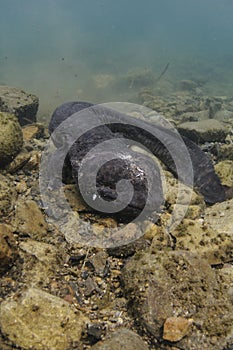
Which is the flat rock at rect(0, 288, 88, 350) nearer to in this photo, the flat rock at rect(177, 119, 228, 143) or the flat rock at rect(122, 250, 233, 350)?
the flat rock at rect(122, 250, 233, 350)

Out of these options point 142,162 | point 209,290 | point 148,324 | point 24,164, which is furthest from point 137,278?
point 24,164

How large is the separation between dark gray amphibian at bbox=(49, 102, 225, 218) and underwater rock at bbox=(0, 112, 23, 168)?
0.90 meters

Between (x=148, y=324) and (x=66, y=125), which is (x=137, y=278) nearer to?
(x=148, y=324)

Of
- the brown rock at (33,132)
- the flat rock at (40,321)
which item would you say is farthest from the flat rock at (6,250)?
the brown rock at (33,132)

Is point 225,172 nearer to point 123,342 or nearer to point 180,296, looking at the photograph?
point 180,296

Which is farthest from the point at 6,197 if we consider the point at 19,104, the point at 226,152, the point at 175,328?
the point at 19,104

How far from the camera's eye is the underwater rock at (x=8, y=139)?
610 centimetres

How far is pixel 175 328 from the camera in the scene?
343 centimetres

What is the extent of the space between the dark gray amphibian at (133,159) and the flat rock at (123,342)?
6.34 feet

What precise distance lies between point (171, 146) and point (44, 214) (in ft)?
11.3

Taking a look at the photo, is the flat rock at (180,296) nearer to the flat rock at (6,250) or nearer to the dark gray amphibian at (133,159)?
the dark gray amphibian at (133,159)

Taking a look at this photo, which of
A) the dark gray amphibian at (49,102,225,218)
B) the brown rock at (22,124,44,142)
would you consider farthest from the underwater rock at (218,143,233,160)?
the brown rock at (22,124,44,142)

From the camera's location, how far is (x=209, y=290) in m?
3.82

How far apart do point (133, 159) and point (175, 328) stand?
8.88ft
